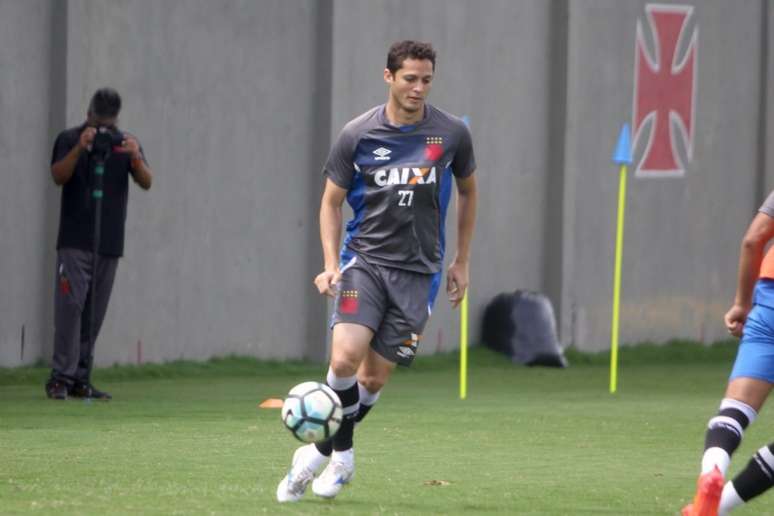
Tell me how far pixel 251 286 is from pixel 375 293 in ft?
28.2

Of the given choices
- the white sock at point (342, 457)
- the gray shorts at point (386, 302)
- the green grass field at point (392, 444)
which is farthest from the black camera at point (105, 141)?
the white sock at point (342, 457)

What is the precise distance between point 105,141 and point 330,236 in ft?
18.4

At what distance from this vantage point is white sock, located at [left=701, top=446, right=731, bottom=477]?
22.1ft

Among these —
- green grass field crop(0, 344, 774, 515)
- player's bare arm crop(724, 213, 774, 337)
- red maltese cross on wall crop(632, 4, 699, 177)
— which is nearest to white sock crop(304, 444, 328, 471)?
green grass field crop(0, 344, 774, 515)

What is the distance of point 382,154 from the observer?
7953mm

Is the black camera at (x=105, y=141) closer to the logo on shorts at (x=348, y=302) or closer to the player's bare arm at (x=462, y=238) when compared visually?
the player's bare arm at (x=462, y=238)

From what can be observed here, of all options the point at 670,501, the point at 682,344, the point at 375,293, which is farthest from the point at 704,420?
the point at 682,344

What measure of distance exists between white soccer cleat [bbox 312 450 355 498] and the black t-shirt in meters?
5.72

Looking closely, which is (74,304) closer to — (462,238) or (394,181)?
(462,238)

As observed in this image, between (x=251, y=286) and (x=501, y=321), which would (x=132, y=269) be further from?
(x=501, y=321)

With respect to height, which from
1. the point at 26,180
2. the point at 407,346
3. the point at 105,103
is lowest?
the point at 407,346

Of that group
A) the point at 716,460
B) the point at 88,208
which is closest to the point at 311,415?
the point at 716,460

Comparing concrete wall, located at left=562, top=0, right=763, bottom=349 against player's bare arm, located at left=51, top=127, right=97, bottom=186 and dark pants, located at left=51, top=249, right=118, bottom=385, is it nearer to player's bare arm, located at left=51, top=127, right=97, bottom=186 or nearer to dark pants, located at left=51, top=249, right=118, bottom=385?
dark pants, located at left=51, top=249, right=118, bottom=385

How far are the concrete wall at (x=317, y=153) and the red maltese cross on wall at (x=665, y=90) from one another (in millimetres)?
155
